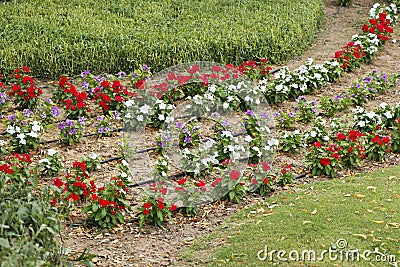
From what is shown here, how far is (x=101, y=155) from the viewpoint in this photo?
5930mm

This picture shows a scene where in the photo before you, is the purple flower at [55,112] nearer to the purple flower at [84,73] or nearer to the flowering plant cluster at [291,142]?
the purple flower at [84,73]

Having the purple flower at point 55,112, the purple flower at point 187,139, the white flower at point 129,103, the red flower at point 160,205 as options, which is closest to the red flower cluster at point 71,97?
the purple flower at point 55,112

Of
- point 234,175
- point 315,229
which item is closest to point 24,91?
point 234,175

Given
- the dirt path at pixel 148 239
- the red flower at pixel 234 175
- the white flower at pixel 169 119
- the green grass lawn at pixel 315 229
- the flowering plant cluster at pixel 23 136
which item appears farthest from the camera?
the white flower at pixel 169 119

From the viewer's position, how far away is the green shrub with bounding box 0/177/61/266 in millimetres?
2881

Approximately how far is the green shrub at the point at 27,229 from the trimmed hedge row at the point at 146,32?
4.40 meters

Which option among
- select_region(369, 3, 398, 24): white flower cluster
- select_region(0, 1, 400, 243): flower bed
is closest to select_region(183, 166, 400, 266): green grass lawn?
select_region(0, 1, 400, 243): flower bed

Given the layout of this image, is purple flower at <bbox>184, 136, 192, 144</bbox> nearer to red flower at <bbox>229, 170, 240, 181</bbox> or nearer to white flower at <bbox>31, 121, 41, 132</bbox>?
red flower at <bbox>229, 170, 240, 181</bbox>

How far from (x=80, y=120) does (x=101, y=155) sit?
45cm

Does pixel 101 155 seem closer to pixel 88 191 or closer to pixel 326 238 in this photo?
pixel 88 191

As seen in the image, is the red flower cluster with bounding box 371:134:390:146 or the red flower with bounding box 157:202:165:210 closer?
the red flower with bounding box 157:202:165:210

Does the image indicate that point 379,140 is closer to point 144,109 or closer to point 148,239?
point 144,109

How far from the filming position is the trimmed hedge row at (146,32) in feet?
25.2

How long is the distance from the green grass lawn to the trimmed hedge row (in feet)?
10.5
